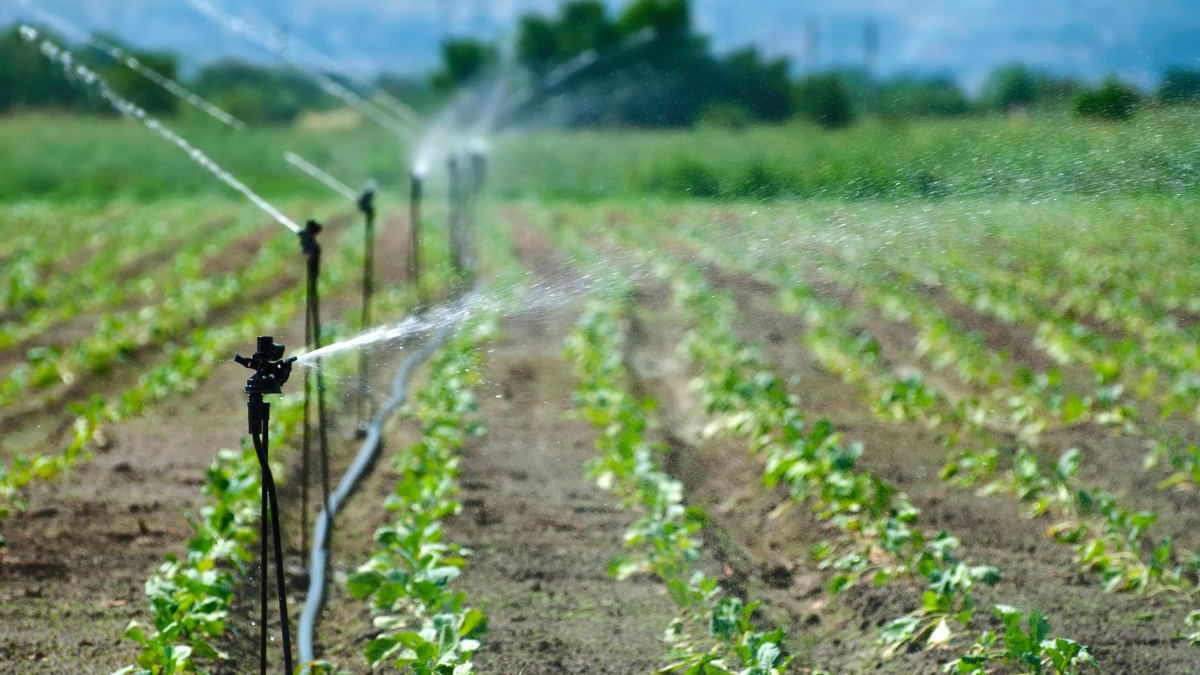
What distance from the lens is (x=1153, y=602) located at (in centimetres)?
356

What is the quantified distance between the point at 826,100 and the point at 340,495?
975 inches

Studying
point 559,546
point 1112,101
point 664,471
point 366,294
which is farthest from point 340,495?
point 1112,101

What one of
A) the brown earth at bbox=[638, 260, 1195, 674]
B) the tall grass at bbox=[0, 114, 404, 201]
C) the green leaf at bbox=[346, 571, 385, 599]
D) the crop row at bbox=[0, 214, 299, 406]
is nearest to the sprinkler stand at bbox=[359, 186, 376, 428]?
the brown earth at bbox=[638, 260, 1195, 674]

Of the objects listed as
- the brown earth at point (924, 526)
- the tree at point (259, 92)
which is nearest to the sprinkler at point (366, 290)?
the brown earth at point (924, 526)

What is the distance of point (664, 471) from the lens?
17.0ft

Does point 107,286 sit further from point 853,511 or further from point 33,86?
point 33,86

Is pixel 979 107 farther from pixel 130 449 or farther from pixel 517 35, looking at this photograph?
pixel 517 35

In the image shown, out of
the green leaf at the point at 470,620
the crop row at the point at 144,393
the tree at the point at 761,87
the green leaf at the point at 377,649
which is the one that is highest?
the tree at the point at 761,87

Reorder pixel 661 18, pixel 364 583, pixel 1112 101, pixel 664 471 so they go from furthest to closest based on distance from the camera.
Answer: pixel 661 18 → pixel 1112 101 → pixel 664 471 → pixel 364 583

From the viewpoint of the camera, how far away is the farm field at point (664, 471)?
10.9ft

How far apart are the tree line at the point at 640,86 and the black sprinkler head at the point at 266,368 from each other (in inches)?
338

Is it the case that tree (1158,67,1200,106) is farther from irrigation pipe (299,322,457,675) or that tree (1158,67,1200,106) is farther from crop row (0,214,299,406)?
crop row (0,214,299,406)

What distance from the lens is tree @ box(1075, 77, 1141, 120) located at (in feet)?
31.2

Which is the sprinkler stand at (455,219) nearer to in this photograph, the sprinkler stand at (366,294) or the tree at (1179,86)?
the sprinkler stand at (366,294)
